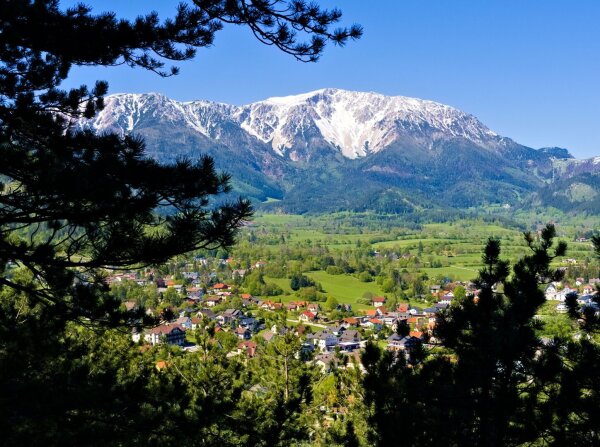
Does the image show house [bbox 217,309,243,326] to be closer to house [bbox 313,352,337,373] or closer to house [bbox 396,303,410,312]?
house [bbox 396,303,410,312]

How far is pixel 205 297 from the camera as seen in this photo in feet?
210

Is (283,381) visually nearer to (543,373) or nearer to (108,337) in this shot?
(108,337)

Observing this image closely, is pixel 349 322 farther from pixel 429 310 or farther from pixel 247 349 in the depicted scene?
pixel 247 349

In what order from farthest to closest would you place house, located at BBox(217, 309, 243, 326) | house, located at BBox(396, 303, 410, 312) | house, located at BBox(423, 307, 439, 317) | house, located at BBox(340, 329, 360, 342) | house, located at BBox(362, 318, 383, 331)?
house, located at BBox(396, 303, 410, 312)
house, located at BBox(423, 307, 439, 317)
house, located at BBox(217, 309, 243, 326)
house, located at BBox(362, 318, 383, 331)
house, located at BBox(340, 329, 360, 342)

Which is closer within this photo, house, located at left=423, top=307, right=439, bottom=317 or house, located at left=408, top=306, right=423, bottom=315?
house, located at left=423, top=307, right=439, bottom=317

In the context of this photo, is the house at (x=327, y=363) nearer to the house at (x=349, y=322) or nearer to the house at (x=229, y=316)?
the house at (x=349, y=322)

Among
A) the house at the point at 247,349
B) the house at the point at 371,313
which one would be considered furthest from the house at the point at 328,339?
the house at the point at 247,349

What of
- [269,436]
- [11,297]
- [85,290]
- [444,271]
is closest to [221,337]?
[269,436]

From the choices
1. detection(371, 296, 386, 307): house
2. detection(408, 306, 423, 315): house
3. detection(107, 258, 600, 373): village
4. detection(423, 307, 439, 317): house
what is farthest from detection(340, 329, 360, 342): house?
detection(371, 296, 386, 307): house

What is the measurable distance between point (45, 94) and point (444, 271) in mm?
76332

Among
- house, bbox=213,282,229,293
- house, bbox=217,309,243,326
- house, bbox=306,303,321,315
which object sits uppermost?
house, bbox=306,303,321,315

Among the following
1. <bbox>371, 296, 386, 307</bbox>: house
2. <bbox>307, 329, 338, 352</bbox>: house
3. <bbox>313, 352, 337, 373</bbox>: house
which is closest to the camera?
<bbox>313, 352, 337, 373</bbox>: house

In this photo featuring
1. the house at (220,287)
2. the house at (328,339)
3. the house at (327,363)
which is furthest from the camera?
the house at (220,287)

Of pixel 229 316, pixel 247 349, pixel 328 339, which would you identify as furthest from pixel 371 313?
pixel 247 349
